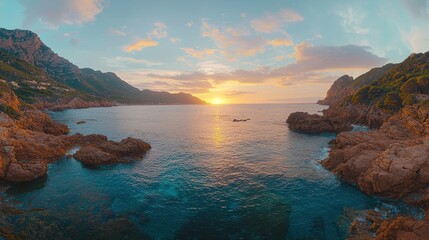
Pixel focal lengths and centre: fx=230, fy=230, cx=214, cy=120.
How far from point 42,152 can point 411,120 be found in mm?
89773

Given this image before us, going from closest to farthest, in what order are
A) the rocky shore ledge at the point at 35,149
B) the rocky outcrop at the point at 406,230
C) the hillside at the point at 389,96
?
the rocky outcrop at the point at 406,230 < the rocky shore ledge at the point at 35,149 < the hillside at the point at 389,96

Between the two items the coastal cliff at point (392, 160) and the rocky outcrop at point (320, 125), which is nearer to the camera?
the coastal cliff at point (392, 160)

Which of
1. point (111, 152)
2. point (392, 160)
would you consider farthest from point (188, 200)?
point (392, 160)

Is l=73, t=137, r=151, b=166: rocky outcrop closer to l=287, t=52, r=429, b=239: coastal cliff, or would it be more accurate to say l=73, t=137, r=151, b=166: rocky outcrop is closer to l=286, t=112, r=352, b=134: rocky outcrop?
l=287, t=52, r=429, b=239: coastal cliff

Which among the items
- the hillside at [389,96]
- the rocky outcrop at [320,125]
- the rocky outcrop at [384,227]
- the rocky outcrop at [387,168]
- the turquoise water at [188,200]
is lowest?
the turquoise water at [188,200]

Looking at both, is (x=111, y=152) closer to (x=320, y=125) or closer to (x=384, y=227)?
(x=384, y=227)

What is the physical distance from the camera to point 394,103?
81.6 meters

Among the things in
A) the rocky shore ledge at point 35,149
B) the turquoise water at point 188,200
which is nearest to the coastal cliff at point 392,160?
the turquoise water at point 188,200

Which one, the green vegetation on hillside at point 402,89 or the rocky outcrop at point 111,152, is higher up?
the green vegetation on hillside at point 402,89

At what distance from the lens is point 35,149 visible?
4594cm

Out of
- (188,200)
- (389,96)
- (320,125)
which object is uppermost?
(389,96)

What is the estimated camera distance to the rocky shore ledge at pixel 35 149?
122ft

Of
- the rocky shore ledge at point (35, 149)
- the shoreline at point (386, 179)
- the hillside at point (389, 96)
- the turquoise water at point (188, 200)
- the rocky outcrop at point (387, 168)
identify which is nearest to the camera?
the shoreline at point (386, 179)

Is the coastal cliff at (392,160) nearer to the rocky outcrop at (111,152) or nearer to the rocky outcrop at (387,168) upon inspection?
the rocky outcrop at (387,168)
